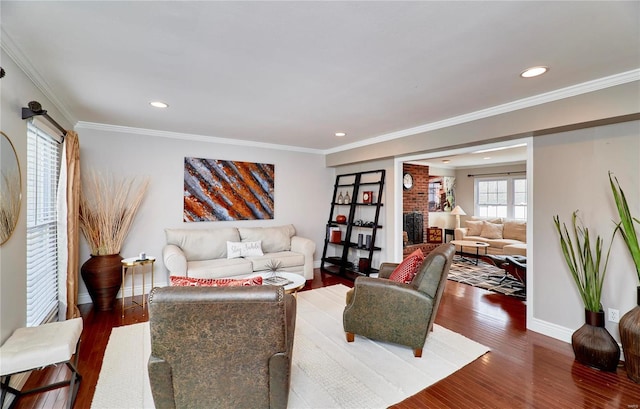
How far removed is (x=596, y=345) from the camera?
2.35 m

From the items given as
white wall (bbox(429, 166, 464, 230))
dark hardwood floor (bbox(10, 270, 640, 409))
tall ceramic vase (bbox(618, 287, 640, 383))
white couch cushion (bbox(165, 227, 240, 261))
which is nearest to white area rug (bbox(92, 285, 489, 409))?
dark hardwood floor (bbox(10, 270, 640, 409))

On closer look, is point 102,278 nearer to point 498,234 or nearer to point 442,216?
point 498,234

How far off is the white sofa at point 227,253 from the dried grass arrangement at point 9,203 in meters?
1.73

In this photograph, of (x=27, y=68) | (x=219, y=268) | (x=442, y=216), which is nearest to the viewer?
(x=27, y=68)

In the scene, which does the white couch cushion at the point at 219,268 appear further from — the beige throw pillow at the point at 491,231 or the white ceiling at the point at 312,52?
the beige throw pillow at the point at 491,231

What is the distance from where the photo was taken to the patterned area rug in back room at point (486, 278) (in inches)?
173

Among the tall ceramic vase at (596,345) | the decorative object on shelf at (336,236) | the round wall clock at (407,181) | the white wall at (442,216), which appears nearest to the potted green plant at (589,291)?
the tall ceramic vase at (596,345)

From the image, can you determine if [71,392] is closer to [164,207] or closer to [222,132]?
[164,207]

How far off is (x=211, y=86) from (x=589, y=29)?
265 centimetres

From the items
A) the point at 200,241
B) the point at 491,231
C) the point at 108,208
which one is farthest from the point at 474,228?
the point at 108,208

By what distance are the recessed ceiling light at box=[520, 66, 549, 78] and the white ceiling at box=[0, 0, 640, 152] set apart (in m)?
0.07

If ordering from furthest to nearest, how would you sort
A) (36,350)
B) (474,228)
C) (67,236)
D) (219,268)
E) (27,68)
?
1. (474,228)
2. (219,268)
3. (67,236)
4. (27,68)
5. (36,350)

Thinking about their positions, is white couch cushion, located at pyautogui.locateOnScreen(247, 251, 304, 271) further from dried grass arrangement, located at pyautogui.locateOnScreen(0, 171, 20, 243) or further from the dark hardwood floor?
dried grass arrangement, located at pyautogui.locateOnScreen(0, 171, 20, 243)

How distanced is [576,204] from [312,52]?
2792mm
